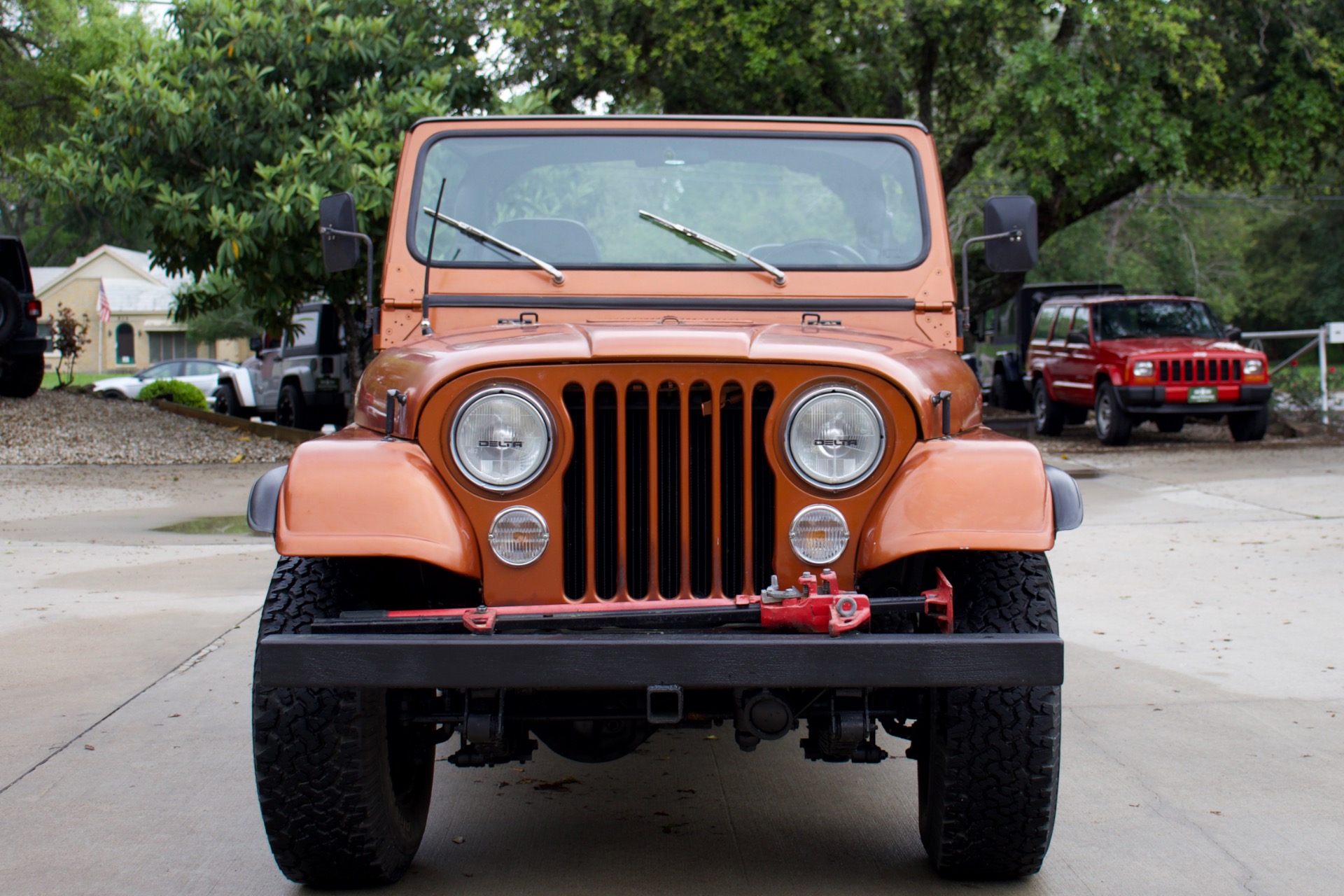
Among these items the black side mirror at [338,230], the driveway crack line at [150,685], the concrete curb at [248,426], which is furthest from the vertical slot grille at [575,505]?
the concrete curb at [248,426]

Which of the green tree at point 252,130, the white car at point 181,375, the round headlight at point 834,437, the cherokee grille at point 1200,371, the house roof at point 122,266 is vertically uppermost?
the house roof at point 122,266

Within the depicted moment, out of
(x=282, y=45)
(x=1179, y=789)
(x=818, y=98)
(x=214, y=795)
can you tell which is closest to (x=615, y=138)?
(x=214, y=795)

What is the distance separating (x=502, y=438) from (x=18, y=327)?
1520 centimetres

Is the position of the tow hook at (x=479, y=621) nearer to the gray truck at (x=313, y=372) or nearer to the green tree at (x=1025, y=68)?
the green tree at (x=1025, y=68)

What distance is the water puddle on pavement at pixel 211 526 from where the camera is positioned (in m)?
9.70


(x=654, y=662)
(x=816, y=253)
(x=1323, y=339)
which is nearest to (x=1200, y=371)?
(x=1323, y=339)

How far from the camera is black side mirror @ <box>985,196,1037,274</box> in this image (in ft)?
14.5

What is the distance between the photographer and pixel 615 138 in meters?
4.38

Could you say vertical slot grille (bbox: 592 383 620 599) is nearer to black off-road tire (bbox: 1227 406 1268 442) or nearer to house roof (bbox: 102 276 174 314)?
black off-road tire (bbox: 1227 406 1268 442)

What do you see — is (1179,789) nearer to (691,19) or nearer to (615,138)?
(615,138)

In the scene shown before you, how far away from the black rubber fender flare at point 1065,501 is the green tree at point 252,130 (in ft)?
31.5

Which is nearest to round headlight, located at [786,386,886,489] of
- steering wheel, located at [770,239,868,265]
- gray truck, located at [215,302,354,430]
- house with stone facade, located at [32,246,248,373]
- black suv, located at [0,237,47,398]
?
steering wheel, located at [770,239,868,265]

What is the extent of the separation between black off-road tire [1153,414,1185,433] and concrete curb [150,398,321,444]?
396 inches

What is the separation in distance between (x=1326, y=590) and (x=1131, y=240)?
32010 mm
